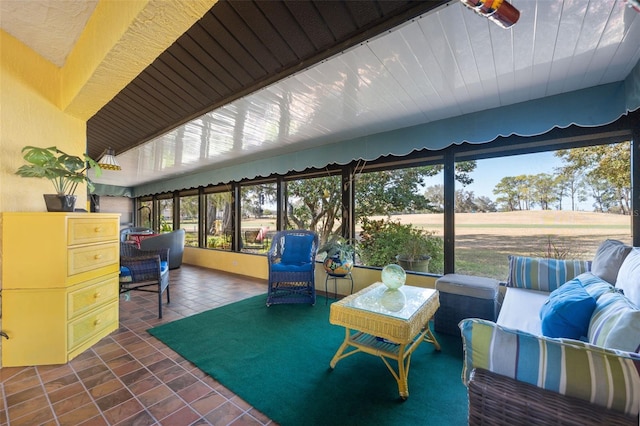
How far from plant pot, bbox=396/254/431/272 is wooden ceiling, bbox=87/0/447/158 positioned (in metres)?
2.70

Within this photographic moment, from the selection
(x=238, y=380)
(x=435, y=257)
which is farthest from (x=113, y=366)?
(x=435, y=257)

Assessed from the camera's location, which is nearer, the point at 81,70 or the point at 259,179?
the point at 81,70

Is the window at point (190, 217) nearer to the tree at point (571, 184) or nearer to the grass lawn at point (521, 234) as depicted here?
the grass lawn at point (521, 234)

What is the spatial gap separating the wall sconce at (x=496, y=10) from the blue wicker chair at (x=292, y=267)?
9.88 ft

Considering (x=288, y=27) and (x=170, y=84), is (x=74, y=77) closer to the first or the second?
(x=170, y=84)

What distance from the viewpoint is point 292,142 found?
3.76 meters

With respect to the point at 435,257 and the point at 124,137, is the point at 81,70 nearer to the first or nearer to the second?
the point at 124,137

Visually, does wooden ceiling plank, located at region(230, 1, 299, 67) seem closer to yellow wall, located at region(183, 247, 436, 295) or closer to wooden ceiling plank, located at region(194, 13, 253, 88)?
wooden ceiling plank, located at region(194, 13, 253, 88)

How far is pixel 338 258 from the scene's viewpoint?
348 centimetres

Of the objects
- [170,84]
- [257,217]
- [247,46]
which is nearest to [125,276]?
[170,84]

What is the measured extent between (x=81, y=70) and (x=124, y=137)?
179 centimetres

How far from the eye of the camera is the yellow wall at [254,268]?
3617mm

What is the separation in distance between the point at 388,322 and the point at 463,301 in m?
1.21

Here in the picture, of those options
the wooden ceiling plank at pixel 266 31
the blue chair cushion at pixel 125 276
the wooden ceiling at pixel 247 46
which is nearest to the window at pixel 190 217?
the blue chair cushion at pixel 125 276
